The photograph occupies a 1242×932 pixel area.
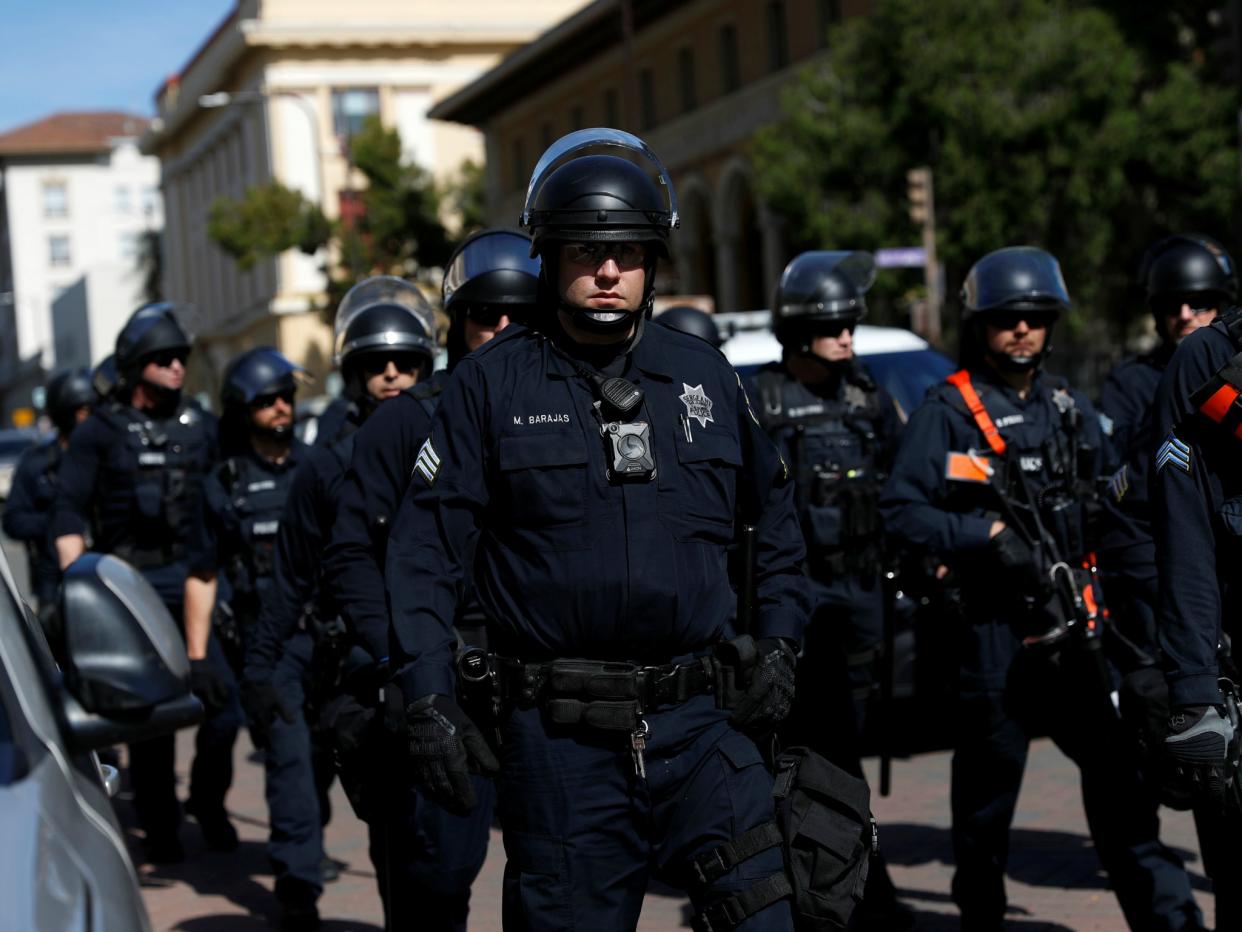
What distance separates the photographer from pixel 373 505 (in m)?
5.45

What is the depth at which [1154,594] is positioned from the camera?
6.19 metres

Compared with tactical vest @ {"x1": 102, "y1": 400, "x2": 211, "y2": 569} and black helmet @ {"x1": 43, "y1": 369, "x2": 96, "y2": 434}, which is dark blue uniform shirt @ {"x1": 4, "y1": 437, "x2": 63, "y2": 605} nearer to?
black helmet @ {"x1": 43, "y1": 369, "x2": 96, "y2": 434}

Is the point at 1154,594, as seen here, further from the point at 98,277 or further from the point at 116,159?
the point at 116,159

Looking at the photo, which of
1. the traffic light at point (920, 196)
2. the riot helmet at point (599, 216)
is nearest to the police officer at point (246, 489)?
the riot helmet at point (599, 216)

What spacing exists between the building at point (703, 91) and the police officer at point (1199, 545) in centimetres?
2778

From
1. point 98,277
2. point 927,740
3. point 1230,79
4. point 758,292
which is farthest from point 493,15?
point 927,740

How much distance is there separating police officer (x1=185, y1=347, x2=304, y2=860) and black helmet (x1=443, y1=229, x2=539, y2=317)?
250cm

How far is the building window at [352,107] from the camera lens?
6725 centimetres

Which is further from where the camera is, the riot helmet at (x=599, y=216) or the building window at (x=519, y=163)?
the building window at (x=519, y=163)

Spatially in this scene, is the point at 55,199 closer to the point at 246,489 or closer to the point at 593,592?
the point at 246,489

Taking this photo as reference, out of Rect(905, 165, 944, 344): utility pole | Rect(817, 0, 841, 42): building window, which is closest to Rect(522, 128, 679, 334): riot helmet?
Rect(905, 165, 944, 344): utility pole

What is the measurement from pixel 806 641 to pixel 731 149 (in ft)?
108

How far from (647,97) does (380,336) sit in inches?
1502

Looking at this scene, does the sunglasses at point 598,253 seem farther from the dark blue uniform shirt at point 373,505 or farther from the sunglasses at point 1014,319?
the sunglasses at point 1014,319
